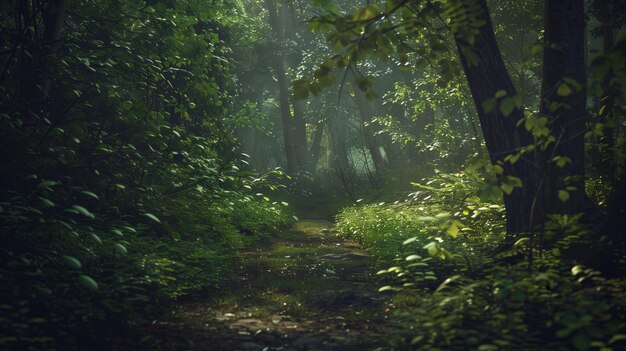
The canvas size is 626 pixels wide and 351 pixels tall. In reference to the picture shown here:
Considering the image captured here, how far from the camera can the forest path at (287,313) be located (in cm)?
404

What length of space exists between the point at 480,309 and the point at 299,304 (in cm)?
191

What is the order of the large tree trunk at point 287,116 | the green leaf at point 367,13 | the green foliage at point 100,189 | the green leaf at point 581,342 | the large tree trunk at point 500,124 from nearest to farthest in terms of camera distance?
the green leaf at point 581,342, the green leaf at point 367,13, the green foliage at point 100,189, the large tree trunk at point 500,124, the large tree trunk at point 287,116

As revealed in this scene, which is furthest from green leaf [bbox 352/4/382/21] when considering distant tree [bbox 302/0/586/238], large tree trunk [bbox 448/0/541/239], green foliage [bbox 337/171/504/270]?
large tree trunk [bbox 448/0/541/239]

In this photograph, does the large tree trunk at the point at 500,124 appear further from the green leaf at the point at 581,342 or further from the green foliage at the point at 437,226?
the green leaf at the point at 581,342

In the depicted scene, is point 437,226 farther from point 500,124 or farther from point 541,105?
point 541,105

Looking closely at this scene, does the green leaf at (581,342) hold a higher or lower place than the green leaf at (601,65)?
lower

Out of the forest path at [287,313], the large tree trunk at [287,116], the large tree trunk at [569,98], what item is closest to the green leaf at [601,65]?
the large tree trunk at [569,98]

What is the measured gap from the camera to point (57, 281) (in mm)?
4195

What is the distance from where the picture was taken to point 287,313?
484 cm

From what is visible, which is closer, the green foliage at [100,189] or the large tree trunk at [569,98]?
the green foliage at [100,189]

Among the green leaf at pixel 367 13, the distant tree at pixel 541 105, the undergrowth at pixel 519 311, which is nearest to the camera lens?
A: the undergrowth at pixel 519 311

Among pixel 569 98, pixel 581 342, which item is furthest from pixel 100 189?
pixel 581 342

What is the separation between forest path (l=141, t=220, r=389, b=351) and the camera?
13.3 feet

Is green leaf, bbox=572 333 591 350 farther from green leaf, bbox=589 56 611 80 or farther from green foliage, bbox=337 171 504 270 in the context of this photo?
green leaf, bbox=589 56 611 80
